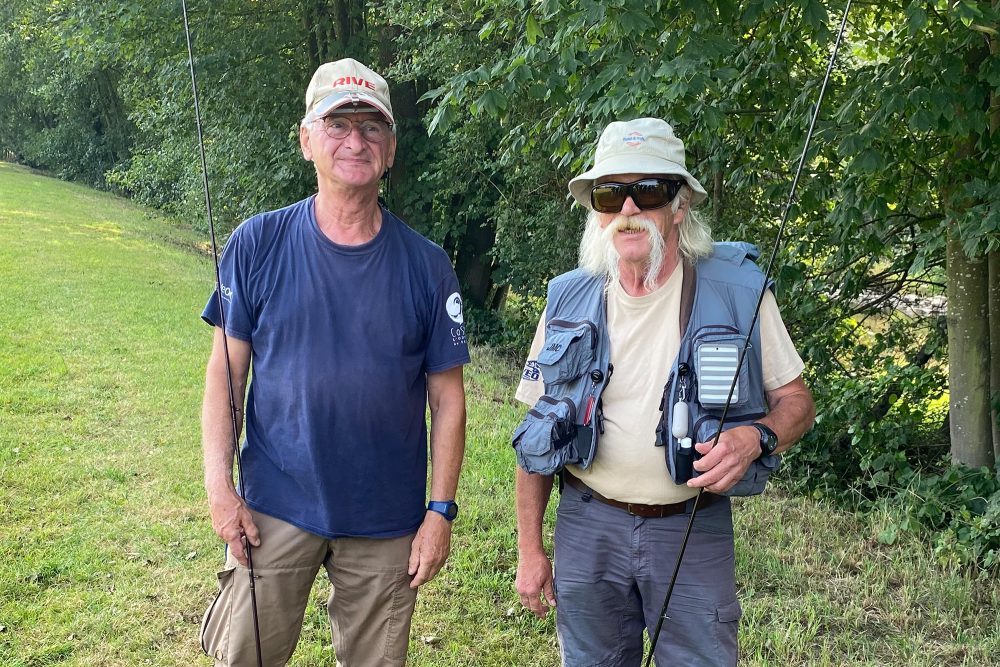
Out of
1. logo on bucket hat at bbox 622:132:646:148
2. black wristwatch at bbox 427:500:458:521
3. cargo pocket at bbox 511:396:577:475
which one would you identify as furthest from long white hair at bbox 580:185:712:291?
black wristwatch at bbox 427:500:458:521

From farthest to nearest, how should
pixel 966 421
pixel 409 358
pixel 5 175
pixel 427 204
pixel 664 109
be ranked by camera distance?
→ pixel 5 175
pixel 427 204
pixel 966 421
pixel 664 109
pixel 409 358

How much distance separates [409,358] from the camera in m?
2.37

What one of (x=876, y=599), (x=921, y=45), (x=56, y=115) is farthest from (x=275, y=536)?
(x=56, y=115)

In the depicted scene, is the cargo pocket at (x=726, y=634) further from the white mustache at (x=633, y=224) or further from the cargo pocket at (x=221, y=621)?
the cargo pocket at (x=221, y=621)

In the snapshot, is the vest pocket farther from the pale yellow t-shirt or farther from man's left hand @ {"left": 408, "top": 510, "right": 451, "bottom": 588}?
man's left hand @ {"left": 408, "top": 510, "right": 451, "bottom": 588}

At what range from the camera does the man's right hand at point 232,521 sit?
90.0 inches

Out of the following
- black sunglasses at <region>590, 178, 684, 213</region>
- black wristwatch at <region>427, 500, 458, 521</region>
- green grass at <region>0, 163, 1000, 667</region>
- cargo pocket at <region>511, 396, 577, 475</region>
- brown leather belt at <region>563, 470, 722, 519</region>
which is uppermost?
black sunglasses at <region>590, 178, 684, 213</region>

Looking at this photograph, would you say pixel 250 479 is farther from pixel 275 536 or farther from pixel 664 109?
pixel 664 109

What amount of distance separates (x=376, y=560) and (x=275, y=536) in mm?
306

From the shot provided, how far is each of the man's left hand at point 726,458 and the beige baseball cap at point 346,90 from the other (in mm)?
1301

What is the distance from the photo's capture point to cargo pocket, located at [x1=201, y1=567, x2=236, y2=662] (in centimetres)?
244

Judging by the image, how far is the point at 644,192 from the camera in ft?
7.22

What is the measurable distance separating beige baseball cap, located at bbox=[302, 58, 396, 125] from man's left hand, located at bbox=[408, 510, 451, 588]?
1.21 m

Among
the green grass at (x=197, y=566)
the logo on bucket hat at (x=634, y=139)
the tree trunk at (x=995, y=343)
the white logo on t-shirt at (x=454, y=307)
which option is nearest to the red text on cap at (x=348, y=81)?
the white logo on t-shirt at (x=454, y=307)
